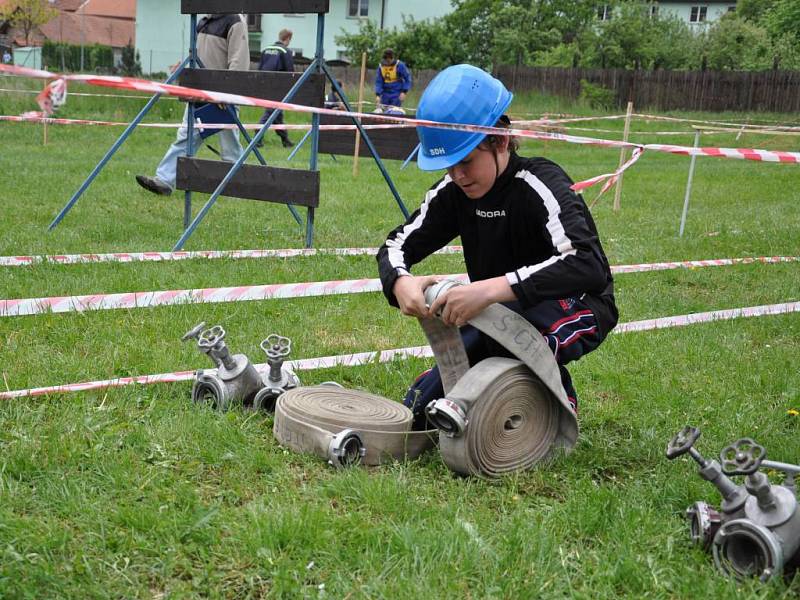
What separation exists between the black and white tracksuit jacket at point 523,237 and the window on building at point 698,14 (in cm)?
7325

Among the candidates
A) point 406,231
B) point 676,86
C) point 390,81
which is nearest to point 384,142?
point 390,81

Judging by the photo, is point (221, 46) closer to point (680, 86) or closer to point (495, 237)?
point (495, 237)

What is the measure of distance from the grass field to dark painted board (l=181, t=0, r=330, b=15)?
2.06m

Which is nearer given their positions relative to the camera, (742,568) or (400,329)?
(742,568)

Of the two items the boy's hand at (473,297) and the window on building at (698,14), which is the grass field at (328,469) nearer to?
the boy's hand at (473,297)

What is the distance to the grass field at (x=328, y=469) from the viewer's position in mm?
2502

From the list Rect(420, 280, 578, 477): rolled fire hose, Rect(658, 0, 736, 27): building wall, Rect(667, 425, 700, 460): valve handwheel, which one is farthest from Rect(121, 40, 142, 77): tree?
Rect(667, 425, 700, 460): valve handwheel

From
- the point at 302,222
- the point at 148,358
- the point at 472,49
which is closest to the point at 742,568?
the point at 148,358

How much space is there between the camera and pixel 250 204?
10453mm

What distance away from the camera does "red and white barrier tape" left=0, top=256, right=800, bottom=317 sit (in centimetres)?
495

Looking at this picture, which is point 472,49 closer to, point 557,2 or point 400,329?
point 557,2

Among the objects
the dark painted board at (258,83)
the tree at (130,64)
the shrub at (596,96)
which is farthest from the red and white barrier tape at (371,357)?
the tree at (130,64)

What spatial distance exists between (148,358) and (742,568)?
9.51 feet

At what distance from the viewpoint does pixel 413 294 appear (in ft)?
10.6
